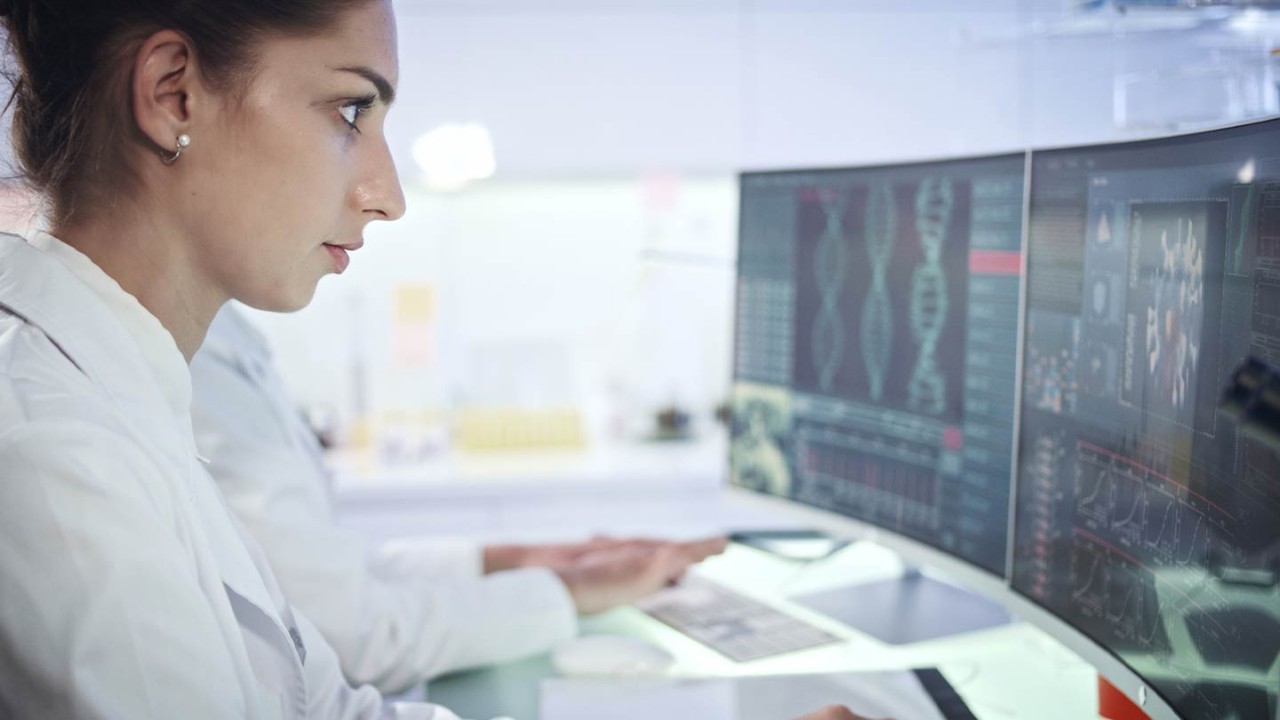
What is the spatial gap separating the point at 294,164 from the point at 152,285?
155 millimetres

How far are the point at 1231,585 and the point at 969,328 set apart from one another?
56 centimetres

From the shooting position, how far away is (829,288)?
1532mm

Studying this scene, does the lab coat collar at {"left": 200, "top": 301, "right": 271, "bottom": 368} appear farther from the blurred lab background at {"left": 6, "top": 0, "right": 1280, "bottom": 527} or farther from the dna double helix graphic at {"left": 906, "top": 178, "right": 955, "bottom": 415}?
the blurred lab background at {"left": 6, "top": 0, "right": 1280, "bottom": 527}

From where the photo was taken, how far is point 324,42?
0.88 m

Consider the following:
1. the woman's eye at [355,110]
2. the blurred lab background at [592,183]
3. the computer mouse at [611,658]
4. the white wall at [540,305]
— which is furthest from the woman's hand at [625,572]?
the white wall at [540,305]

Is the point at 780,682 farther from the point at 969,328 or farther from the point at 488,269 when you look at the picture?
the point at 488,269

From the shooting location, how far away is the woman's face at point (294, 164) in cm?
86

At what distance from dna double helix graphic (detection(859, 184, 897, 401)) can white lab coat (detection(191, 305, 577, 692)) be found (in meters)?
0.52

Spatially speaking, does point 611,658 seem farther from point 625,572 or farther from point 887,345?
point 887,345

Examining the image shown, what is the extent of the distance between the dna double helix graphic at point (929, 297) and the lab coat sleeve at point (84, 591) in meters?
0.94

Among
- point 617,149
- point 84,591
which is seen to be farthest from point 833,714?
point 617,149

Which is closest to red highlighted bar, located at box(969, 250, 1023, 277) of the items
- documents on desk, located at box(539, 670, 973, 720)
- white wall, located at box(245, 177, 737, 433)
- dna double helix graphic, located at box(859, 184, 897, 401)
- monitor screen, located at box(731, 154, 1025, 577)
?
monitor screen, located at box(731, 154, 1025, 577)

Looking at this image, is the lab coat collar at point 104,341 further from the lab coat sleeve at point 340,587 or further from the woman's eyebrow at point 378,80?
the lab coat sleeve at point 340,587

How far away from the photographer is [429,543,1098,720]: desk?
1166 mm
